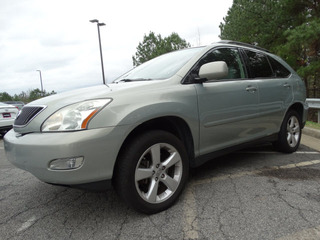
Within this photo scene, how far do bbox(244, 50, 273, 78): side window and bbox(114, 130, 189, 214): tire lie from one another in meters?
1.68

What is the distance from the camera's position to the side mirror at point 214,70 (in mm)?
2471

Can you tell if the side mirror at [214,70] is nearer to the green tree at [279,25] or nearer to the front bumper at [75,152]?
the front bumper at [75,152]

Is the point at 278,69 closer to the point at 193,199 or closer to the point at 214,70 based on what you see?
the point at 214,70

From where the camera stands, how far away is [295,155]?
3906 millimetres

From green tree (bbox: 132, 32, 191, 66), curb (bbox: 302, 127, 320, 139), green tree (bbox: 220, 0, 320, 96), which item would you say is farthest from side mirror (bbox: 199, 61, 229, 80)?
green tree (bbox: 132, 32, 191, 66)

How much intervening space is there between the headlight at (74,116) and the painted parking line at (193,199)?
1.13 meters

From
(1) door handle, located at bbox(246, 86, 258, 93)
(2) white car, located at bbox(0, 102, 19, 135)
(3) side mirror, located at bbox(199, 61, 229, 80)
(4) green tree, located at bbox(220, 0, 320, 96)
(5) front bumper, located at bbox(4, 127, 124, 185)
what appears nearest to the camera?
(5) front bumper, located at bbox(4, 127, 124, 185)

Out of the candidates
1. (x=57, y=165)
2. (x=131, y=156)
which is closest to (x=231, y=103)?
(x=131, y=156)

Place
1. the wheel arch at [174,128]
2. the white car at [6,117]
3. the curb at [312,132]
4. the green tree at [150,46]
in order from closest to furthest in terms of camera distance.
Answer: the wheel arch at [174,128]
the curb at [312,132]
the white car at [6,117]
the green tree at [150,46]

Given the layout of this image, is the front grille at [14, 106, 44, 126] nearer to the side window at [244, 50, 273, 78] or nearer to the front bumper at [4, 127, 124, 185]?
the front bumper at [4, 127, 124, 185]

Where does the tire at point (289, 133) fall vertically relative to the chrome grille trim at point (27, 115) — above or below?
below

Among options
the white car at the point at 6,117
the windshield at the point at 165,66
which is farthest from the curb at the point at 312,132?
the white car at the point at 6,117

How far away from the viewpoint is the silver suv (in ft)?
6.31

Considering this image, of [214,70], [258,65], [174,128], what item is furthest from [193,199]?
[258,65]
